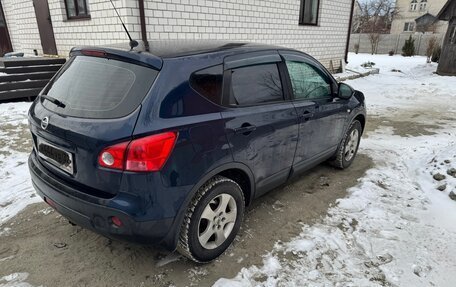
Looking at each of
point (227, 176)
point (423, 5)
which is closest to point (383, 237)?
point (227, 176)

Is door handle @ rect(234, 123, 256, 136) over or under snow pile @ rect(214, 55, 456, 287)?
over

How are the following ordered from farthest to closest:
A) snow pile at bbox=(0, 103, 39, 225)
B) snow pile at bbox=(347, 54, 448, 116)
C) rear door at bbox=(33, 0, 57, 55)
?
snow pile at bbox=(347, 54, 448, 116), rear door at bbox=(33, 0, 57, 55), snow pile at bbox=(0, 103, 39, 225)

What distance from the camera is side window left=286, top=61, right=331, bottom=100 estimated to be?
3273 millimetres

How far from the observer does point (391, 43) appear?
31.0 metres

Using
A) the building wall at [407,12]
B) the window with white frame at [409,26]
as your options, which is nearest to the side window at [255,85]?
the building wall at [407,12]

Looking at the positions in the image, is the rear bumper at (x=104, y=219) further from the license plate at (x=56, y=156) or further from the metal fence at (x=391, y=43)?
the metal fence at (x=391, y=43)

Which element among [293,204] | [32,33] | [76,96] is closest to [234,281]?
[293,204]

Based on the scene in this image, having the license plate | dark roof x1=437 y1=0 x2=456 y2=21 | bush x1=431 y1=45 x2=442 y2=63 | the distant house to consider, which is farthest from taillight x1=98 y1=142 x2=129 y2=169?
bush x1=431 y1=45 x2=442 y2=63

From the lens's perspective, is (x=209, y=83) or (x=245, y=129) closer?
(x=209, y=83)

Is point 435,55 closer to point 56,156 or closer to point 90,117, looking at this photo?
point 90,117

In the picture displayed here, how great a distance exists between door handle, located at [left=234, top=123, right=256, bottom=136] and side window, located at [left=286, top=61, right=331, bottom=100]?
2.71 feet

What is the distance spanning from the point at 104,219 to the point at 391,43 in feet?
114

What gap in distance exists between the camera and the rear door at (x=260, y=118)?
8.43 feet

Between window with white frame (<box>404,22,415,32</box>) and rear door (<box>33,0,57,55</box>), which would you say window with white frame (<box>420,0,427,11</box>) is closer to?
window with white frame (<box>404,22,415,32</box>)
